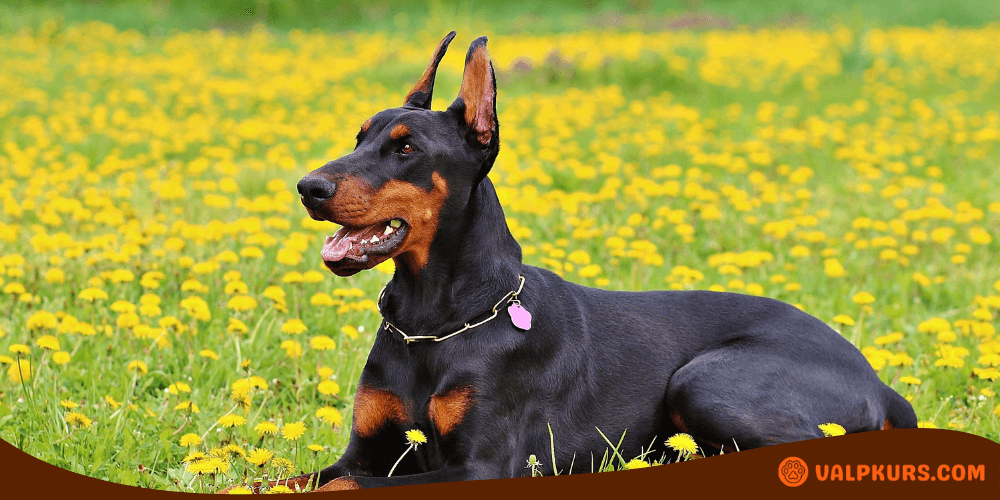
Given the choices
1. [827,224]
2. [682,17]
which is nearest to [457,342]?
[827,224]

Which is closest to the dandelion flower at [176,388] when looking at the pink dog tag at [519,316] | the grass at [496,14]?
the pink dog tag at [519,316]

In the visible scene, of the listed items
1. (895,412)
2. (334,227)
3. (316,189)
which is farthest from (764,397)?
(334,227)

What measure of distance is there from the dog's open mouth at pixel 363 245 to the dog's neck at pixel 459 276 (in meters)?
0.17

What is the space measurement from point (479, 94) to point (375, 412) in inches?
45.2

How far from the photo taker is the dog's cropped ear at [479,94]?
314 cm

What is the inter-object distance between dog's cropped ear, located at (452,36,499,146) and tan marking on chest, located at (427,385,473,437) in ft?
2.81

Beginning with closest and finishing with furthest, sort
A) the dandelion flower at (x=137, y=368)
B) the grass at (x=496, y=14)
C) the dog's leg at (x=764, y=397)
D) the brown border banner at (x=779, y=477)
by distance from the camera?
the brown border banner at (x=779, y=477), the dog's leg at (x=764, y=397), the dandelion flower at (x=137, y=368), the grass at (x=496, y=14)

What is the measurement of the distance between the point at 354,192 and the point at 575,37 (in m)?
15.1

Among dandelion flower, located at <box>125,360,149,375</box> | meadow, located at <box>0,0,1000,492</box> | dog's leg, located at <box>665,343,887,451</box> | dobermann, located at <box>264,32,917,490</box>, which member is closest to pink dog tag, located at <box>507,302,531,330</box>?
dobermann, located at <box>264,32,917,490</box>

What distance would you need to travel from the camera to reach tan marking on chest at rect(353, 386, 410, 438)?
125 inches

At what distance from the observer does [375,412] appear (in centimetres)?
318

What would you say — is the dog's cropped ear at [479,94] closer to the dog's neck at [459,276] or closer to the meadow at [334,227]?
the dog's neck at [459,276]

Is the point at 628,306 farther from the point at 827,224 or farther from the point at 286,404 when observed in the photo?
the point at 827,224

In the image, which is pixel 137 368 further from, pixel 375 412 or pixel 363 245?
pixel 363 245
